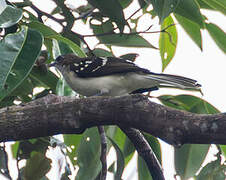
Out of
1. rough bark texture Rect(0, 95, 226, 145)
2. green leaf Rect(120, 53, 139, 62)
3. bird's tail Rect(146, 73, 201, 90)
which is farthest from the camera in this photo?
green leaf Rect(120, 53, 139, 62)

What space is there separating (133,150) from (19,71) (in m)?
1.72

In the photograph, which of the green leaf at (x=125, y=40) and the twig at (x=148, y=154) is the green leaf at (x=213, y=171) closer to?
the twig at (x=148, y=154)

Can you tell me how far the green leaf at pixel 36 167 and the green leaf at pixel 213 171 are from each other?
1.62 metres

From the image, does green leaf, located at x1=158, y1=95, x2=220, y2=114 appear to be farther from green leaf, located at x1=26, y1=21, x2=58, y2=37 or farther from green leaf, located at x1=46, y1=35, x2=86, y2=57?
green leaf, located at x1=26, y1=21, x2=58, y2=37

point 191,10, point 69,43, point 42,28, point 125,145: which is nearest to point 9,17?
point 42,28

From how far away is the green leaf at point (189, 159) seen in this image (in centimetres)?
442

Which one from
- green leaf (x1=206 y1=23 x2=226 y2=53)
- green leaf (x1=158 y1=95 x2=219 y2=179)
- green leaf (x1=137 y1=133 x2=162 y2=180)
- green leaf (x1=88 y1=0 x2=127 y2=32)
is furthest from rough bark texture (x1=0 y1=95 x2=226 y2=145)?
green leaf (x1=206 y1=23 x2=226 y2=53)

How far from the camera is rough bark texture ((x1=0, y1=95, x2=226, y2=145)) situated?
9.34 ft

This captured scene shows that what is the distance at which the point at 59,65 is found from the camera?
5.20 meters

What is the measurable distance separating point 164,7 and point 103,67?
1370mm

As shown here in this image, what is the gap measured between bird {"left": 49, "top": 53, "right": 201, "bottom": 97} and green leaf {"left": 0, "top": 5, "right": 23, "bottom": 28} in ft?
4.18

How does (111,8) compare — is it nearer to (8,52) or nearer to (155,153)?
(155,153)

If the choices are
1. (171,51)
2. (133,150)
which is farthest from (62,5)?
(133,150)

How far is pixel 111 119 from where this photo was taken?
325 cm
